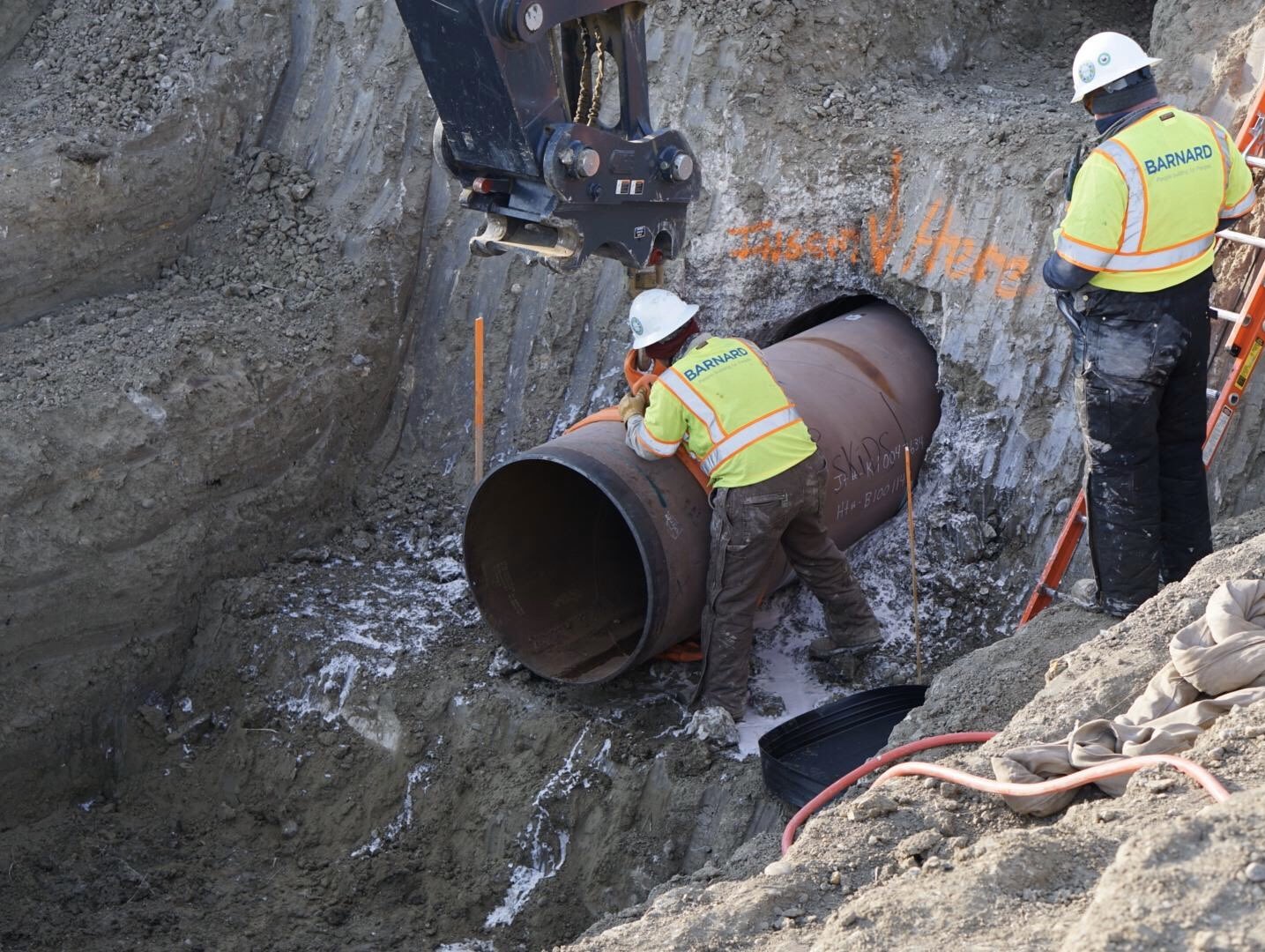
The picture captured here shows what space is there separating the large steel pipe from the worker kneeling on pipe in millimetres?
146

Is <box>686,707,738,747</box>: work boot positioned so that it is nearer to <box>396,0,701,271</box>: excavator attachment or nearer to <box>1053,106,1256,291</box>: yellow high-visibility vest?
<box>396,0,701,271</box>: excavator attachment

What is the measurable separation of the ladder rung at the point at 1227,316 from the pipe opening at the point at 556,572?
8.31 ft

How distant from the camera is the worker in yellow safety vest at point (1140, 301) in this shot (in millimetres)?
4559

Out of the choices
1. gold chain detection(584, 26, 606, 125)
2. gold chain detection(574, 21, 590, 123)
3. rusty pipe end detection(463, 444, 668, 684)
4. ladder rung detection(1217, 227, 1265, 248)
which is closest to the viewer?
gold chain detection(584, 26, 606, 125)

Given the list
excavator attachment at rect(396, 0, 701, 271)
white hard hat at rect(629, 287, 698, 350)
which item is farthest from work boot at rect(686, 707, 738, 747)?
excavator attachment at rect(396, 0, 701, 271)

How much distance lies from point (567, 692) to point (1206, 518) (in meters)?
2.75

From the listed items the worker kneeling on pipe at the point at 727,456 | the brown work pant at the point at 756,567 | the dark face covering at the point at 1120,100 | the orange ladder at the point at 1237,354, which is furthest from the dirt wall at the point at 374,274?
the dark face covering at the point at 1120,100

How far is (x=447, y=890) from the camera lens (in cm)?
569

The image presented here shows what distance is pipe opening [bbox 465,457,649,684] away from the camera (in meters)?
6.21

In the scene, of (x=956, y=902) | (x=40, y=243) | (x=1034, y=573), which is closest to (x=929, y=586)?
(x=1034, y=573)

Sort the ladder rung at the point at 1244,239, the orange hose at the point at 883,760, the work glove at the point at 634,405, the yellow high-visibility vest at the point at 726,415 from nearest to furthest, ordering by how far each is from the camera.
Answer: the orange hose at the point at 883,760 < the ladder rung at the point at 1244,239 < the yellow high-visibility vest at the point at 726,415 < the work glove at the point at 634,405

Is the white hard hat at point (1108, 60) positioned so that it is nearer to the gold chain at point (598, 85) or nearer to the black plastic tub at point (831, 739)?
the gold chain at point (598, 85)

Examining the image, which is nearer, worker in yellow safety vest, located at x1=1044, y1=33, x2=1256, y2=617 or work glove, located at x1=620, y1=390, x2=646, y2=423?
worker in yellow safety vest, located at x1=1044, y1=33, x2=1256, y2=617

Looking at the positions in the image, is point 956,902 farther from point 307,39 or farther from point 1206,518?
point 307,39
